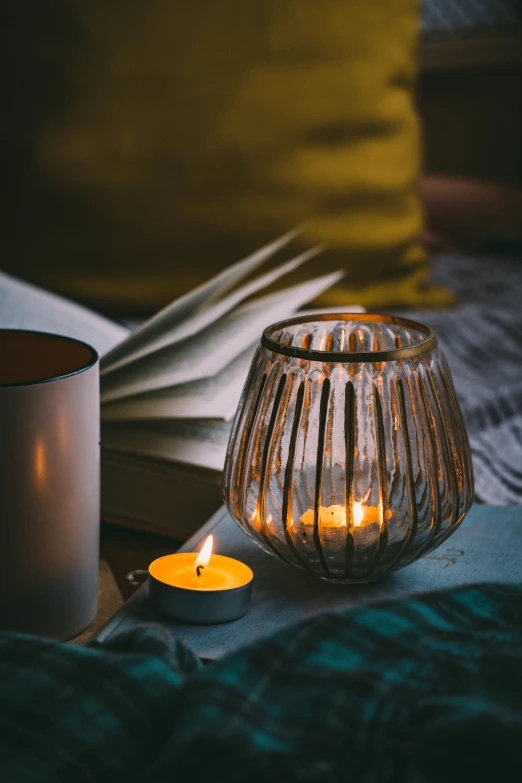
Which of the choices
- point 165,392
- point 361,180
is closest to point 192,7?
point 361,180

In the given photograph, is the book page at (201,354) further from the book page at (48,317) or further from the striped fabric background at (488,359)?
the striped fabric background at (488,359)

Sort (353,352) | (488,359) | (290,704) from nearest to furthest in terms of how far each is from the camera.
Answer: (290,704), (353,352), (488,359)

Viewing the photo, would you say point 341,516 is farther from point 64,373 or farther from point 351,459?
point 64,373

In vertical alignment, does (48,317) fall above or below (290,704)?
above

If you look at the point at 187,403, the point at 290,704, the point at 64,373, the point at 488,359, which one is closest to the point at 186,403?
the point at 187,403

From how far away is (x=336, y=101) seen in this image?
1.04 metres

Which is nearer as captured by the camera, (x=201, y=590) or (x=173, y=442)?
(x=201, y=590)

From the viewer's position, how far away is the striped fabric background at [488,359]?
69 cm

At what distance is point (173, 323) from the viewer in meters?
0.57

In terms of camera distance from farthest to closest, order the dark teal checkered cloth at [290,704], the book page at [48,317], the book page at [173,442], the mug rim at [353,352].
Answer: the book page at [48,317] < the book page at [173,442] < the mug rim at [353,352] < the dark teal checkered cloth at [290,704]

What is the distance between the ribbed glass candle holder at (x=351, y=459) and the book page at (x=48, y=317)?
27cm

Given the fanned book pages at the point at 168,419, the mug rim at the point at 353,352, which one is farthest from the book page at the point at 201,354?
the mug rim at the point at 353,352

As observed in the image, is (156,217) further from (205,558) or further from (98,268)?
(205,558)

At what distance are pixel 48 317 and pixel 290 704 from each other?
0.47 m
